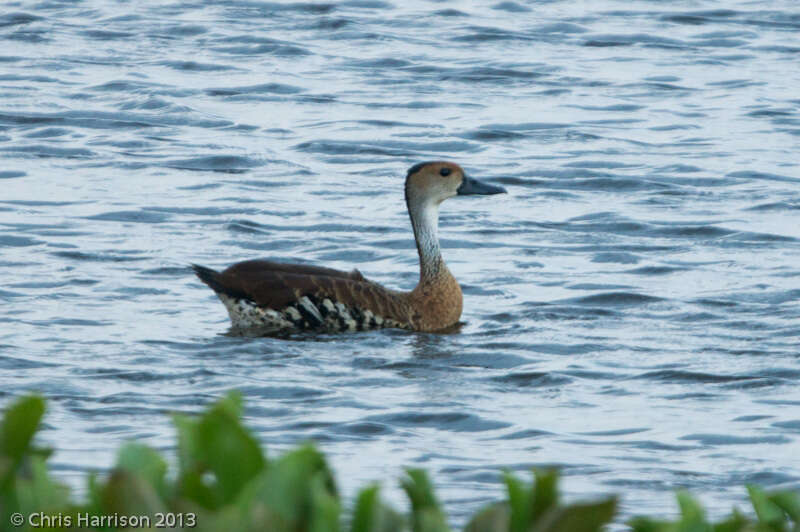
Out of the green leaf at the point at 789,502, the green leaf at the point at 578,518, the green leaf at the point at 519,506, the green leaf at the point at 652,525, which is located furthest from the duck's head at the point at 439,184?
the green leaf at the point at 578,518

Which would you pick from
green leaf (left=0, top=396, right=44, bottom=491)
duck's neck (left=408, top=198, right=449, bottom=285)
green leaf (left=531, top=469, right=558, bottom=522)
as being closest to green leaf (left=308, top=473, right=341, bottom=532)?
green leaf (left=531, top=469, right=558, bottom=522)

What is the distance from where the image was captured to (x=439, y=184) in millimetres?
11094

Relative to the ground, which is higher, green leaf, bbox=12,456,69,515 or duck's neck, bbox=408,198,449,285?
green leaf, bbox=12,456,69,515

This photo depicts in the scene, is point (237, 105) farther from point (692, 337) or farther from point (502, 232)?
point (692, 337)

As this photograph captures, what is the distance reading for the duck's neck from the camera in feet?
36.0

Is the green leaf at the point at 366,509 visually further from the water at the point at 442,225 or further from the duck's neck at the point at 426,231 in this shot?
the duck's neck at the point at 426,231

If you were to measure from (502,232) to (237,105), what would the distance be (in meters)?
5.22

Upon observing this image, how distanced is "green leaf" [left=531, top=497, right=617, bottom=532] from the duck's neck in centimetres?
814

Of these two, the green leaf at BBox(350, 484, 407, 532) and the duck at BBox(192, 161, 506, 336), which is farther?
the duck at BBox(192, 161, 506, 336)

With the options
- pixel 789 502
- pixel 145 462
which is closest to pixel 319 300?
pixel 789 502

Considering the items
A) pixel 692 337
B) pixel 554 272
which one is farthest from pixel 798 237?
pixel 692 337

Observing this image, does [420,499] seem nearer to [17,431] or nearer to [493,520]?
[493,520]

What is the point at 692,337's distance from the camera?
1014 cm

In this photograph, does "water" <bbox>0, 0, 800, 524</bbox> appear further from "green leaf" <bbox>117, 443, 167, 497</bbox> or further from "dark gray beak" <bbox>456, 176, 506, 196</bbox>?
"green leaf" <bbox>117, 443, 167, 497</bbox>
